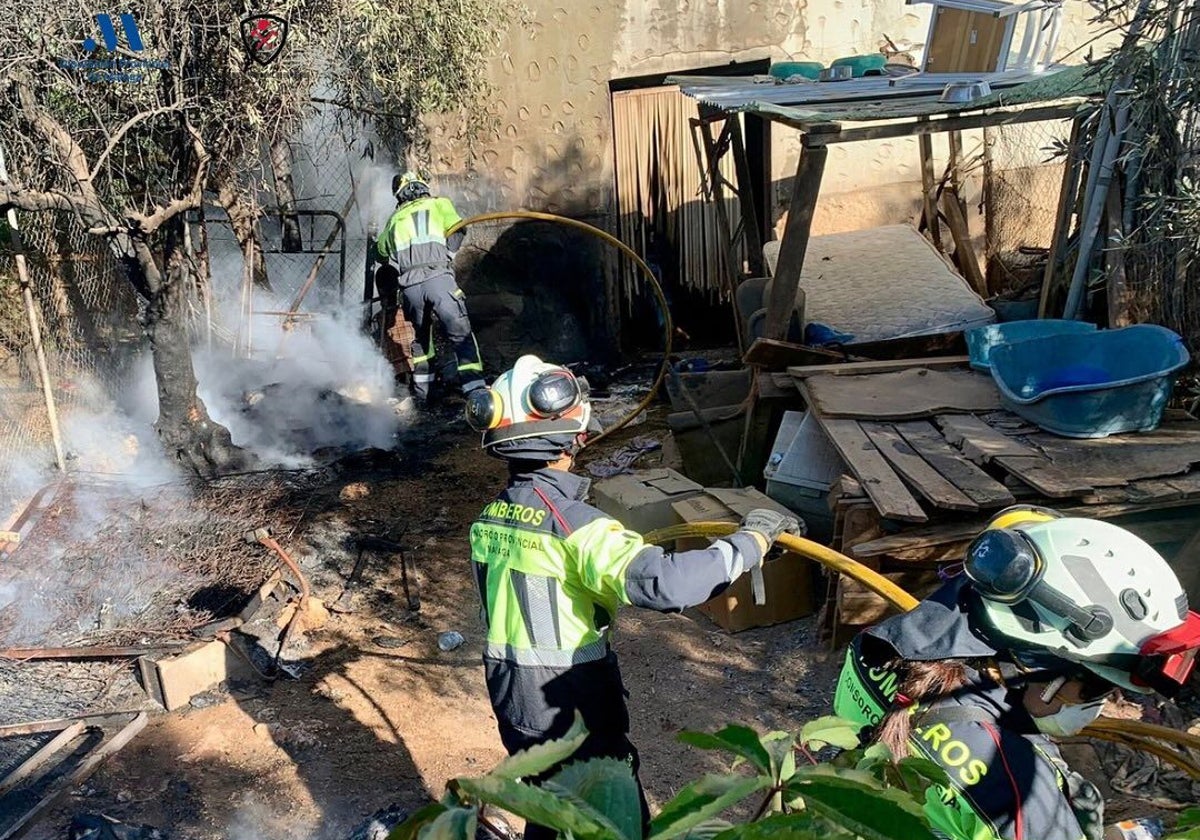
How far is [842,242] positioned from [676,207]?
95.9 inches

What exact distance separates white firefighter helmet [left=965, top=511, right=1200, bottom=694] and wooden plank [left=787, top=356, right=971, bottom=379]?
178 inches

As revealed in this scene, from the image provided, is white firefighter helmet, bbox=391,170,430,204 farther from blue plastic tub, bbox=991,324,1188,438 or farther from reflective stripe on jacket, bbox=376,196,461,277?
blue plastic tub, bbox=991,324,1188,438

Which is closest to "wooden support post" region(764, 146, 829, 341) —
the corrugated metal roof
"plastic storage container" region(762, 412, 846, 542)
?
the corrugated metal roof

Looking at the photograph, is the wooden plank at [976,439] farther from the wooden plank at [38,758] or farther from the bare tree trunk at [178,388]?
the bare tree trunk at [178,388]

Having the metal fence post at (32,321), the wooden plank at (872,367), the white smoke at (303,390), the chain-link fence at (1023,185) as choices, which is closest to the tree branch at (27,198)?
the metal fence post at (32,321)

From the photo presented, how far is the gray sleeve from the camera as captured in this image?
8.68ft

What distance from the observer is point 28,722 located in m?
4.70

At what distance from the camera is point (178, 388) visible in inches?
294

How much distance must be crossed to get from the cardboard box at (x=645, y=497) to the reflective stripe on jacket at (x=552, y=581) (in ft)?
9.68

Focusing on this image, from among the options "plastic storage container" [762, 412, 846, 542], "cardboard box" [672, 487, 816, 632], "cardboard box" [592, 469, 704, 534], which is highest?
"plastic storage container" [762, 412, 846, 542]

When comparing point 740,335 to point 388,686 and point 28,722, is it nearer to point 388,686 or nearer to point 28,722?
point 388,686

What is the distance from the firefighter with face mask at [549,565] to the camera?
287cm

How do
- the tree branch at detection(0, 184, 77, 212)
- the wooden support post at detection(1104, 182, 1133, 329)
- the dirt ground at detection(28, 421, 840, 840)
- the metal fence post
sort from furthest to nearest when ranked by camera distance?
the metal fence post → the tree branch at detection(0, 184, 77, 212) → the wooden support post at detection(1104, 182, 1133, 329) → the dirt ground at detection(28, 421, 840, 840)

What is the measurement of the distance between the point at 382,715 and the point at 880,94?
5.19 meters
